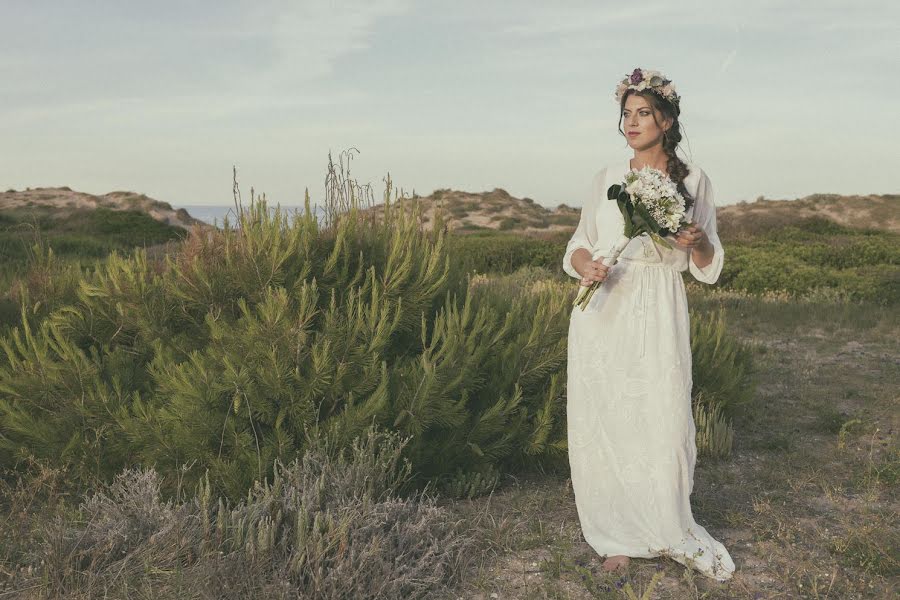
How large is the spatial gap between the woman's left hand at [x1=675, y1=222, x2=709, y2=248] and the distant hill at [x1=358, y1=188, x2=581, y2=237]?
3079 cm

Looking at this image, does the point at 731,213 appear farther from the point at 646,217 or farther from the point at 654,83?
the point at 646,217

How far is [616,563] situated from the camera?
3797mm

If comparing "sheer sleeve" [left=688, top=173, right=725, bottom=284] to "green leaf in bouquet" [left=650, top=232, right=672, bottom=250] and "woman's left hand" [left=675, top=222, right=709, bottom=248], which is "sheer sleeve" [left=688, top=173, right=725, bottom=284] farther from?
"green leaf in bouquet" [left=650, top=232, right=672, bottom=250]

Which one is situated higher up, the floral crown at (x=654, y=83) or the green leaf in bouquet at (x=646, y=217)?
the floral crown at (x=654, y=83)

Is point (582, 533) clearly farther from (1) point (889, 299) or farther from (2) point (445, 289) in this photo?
(1) point (889, 299)

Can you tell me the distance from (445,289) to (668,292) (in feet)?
6.51

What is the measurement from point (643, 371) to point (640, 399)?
0.14 metres

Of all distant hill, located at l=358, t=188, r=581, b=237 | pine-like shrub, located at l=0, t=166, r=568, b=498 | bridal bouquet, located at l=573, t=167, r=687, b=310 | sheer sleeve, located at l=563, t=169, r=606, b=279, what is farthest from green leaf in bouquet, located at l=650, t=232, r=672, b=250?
distant hill, located at l=358, t=188, r=581, b=237

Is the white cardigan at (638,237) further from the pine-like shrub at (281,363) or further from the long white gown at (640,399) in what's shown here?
the pine-like shrub at (281,363)

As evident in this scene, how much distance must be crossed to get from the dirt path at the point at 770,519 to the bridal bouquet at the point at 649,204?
1581mm

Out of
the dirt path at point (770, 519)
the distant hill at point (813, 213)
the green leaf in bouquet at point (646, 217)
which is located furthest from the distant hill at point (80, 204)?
the green leaf in bouquet at point (646, 217)

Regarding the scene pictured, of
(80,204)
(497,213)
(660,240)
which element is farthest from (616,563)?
(497,213)

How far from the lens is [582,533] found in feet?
13.9

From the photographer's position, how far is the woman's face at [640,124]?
3.77m
